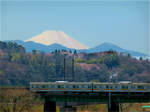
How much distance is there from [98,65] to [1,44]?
44815 mm

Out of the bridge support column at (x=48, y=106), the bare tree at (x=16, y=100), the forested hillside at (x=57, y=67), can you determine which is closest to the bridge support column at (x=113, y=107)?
the bridge support column at (x=48, y=106)

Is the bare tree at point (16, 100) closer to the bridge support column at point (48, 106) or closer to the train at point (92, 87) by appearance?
the bridge support column at point (48, 106)

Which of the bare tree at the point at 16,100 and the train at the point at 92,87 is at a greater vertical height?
the train at the point at 92,87

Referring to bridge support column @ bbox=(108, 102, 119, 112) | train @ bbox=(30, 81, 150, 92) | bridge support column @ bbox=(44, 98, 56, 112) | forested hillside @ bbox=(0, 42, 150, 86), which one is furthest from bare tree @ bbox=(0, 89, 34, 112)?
forested hillside @ bbox=(0, 42, 150, 86)

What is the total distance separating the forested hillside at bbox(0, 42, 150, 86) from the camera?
150625mm

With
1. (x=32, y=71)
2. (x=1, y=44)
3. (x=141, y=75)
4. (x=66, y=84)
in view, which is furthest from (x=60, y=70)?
(x=66, y=84)

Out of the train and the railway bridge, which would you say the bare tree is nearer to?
the railway bridge

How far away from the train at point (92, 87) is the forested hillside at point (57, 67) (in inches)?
2304

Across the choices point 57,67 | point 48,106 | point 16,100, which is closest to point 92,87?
point 48,106

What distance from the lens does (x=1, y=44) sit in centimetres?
16475

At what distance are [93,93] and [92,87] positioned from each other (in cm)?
108

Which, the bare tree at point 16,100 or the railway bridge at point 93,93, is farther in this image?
the railway bridge at point 93,93

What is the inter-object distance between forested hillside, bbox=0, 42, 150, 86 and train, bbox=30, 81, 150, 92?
5852 cm

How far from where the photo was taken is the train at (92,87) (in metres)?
75.0
